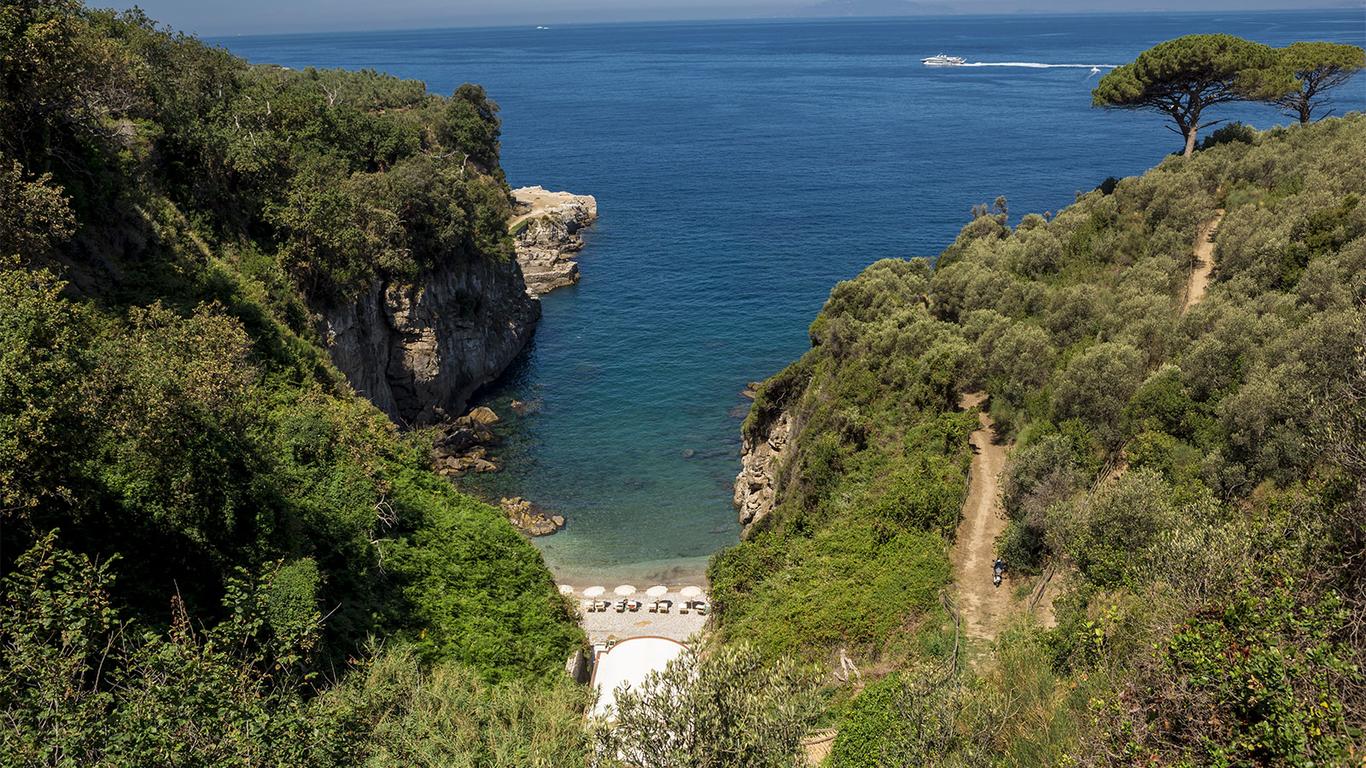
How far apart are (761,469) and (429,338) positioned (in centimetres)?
2359

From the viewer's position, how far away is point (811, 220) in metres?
96.3

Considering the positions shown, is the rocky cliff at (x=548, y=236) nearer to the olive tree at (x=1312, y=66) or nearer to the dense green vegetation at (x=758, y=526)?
the dense green vegetation at (x=758, y=526)

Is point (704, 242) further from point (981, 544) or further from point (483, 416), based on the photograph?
point (981, 544)

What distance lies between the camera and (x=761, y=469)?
144 ft

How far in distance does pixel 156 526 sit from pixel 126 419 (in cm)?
258

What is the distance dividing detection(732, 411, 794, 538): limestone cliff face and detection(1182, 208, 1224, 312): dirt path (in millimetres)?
19351

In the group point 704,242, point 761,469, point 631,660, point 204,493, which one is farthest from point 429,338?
point 704,242

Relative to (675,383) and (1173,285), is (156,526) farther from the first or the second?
(675,383)

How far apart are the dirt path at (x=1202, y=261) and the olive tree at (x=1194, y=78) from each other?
32.2ft

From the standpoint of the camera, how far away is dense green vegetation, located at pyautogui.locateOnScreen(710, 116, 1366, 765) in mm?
11062

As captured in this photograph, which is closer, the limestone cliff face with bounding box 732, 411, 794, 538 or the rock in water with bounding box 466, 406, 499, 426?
the limestone cliff face with bounding box 732, 411, 794, 538

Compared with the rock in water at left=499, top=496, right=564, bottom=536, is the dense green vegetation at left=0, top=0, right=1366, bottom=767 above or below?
above

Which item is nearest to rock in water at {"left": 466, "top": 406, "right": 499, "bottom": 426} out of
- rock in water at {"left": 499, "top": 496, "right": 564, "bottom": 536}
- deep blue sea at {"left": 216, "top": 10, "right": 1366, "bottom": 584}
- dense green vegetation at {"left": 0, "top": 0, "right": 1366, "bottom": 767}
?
deep blue sea at {"left": 216, "top": 10, "right": 1366, "bottom": 584}

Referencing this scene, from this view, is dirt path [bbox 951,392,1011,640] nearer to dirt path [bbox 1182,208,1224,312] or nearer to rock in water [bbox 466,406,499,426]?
dirt path [bbox 1182,208,1224,312]
